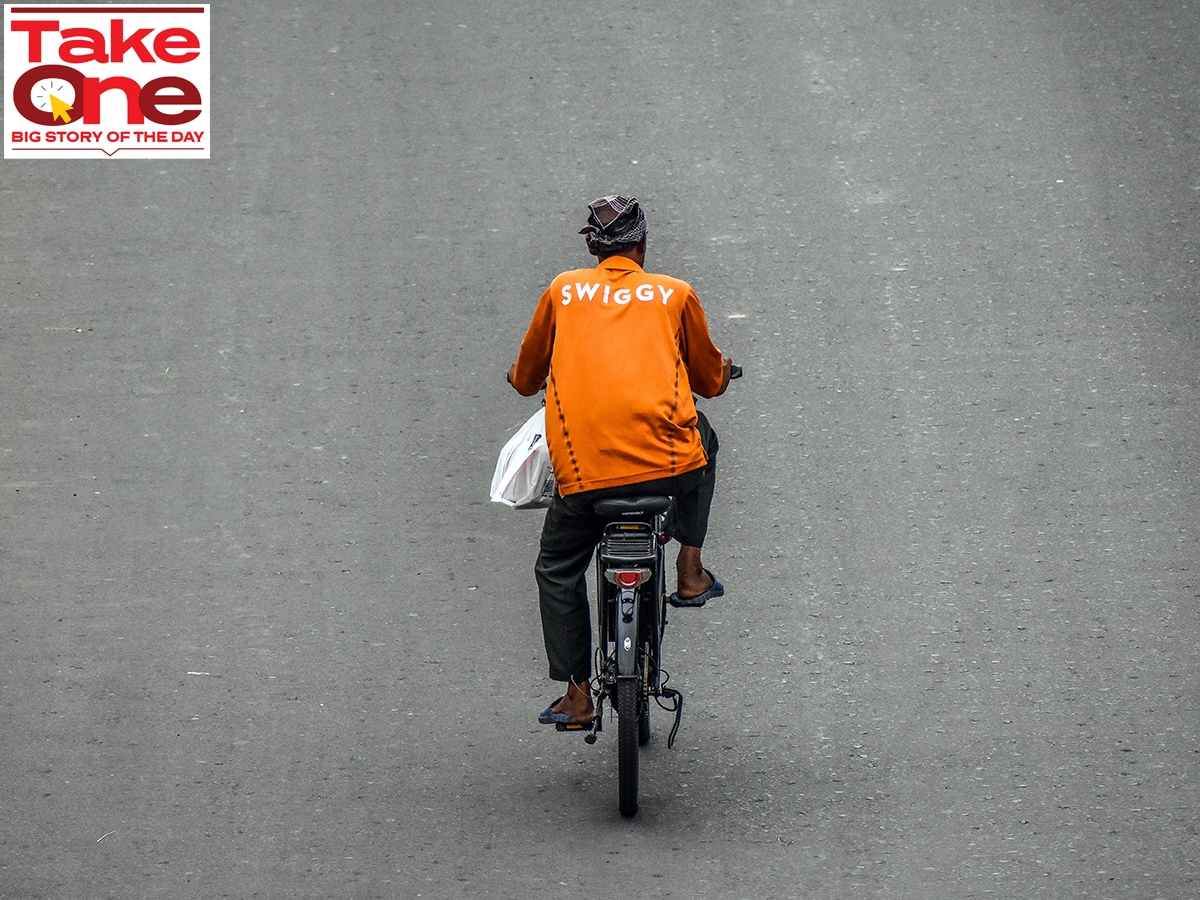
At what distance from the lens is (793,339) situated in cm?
872

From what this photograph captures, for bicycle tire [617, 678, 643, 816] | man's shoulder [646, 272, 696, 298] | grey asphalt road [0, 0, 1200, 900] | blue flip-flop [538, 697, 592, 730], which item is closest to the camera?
bicycle tire [617, 678, 643, 816]

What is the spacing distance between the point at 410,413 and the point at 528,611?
1.56 metres

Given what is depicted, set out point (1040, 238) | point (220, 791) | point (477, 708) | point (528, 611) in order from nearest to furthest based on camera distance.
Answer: point (220, 791) < point (477, 708) < point (528, 611) < point (1040, 238)

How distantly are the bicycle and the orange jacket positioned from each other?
117 millimetres

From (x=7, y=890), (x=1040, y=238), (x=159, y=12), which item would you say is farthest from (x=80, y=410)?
(x=1040, y=238)

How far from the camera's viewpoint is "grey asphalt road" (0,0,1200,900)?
19.3 feet

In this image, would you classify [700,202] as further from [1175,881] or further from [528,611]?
[1175,881]

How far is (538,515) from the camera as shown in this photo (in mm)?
7805

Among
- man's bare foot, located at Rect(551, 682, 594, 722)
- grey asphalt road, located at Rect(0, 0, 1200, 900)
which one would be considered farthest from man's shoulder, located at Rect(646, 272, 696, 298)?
grey asphalt road, located at Rect(0, 0, 1200, 900)

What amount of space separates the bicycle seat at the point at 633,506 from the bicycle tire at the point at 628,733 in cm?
53

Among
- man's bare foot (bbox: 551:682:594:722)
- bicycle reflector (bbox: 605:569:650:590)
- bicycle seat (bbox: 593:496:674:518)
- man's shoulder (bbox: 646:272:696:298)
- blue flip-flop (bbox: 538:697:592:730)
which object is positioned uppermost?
man's shoulder (bbox: 646:272:696:298)

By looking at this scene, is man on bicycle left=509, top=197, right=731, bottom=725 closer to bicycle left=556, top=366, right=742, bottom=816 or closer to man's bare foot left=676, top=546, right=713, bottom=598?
bicycle left=556, top=366, right=742, bottom=816

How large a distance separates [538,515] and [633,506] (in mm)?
→ 2234

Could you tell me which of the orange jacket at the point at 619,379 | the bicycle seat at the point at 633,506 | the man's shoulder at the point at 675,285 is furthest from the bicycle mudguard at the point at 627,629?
the man's shoulder at the point at 675,285
